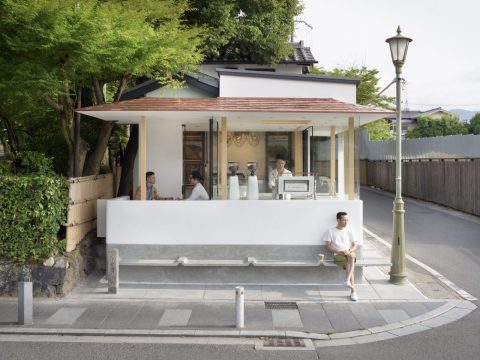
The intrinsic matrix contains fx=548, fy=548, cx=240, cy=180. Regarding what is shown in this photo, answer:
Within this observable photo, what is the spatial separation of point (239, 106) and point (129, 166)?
4.89 m

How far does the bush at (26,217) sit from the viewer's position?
10281 mm

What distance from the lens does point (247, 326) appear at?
28.0ft

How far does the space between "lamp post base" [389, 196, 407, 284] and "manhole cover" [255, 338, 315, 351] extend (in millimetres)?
3819

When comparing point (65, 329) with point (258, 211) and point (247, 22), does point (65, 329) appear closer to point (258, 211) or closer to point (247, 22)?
point (258, 211)

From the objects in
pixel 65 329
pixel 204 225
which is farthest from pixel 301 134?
pixel 65 329

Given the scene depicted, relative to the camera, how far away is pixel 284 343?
312 inches

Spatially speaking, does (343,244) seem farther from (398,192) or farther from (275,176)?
(275,176)

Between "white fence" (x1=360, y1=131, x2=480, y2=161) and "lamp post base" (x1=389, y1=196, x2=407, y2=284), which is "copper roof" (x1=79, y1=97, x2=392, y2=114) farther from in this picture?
"white fence" (x1=360, y1=131, x2=480, y2=161)

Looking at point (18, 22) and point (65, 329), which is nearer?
point (65, 329)

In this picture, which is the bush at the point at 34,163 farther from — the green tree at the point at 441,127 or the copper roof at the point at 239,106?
the green tree at the point at 441,127

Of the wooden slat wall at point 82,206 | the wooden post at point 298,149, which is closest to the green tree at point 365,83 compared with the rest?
the wooden post at point 298,149

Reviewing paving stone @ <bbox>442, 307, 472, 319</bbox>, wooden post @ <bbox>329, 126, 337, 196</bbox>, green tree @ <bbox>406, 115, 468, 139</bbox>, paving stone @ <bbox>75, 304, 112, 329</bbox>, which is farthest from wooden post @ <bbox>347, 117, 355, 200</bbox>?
green tree @ <bbox>406, 115, 468, 139</bbox>

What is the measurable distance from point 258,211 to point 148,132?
4.53 metres

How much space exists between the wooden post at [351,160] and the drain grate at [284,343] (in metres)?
4.47
